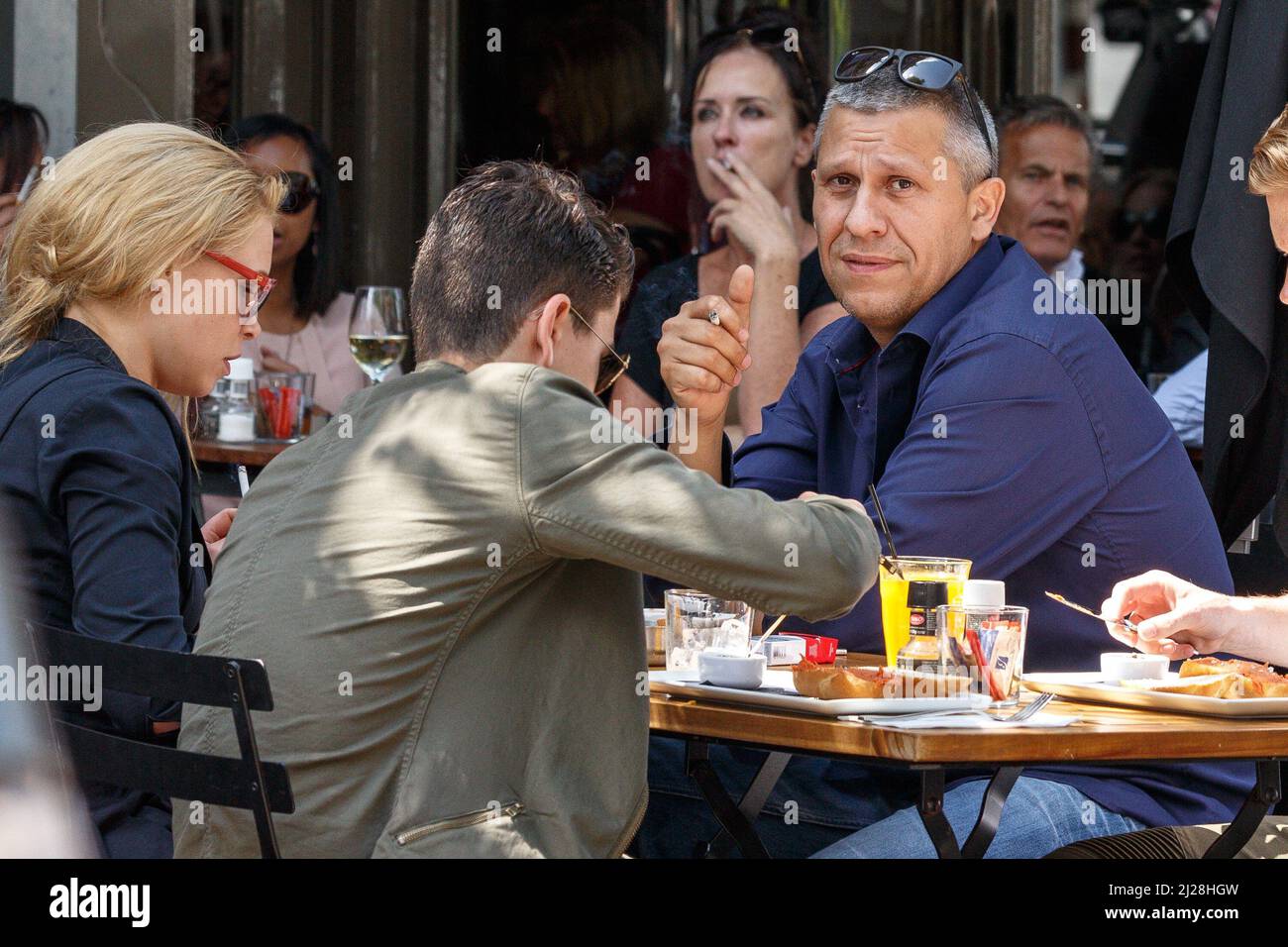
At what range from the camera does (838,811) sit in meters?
3.07

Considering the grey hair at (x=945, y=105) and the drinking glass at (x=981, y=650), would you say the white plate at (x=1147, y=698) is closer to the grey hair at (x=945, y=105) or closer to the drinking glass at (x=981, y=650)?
the drinking glass at (x=981, y=650)

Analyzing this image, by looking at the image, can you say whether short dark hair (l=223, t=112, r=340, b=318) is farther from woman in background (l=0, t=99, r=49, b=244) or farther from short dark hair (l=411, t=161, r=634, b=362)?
short dark hair (l=411, t=161, r=634, b=362)

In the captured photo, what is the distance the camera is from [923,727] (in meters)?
2.25

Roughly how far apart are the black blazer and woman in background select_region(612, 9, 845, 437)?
2575 millimetres

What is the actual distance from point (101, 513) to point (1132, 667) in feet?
4.98

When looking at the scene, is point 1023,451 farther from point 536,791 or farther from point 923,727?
point 536,791

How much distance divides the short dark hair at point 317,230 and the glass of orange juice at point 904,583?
3828 millimetres

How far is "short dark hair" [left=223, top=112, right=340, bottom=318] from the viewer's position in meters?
6.10

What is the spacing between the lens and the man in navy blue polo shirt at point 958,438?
290 cm

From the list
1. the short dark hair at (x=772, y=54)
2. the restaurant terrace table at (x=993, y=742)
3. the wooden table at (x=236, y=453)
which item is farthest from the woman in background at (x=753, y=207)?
the restaurant terrace table at (x=993, y=742)

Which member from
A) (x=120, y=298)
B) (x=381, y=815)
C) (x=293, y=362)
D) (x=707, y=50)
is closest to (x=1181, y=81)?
(x=707, y=50)

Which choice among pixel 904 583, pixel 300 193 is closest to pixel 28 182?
pixel 300 193
